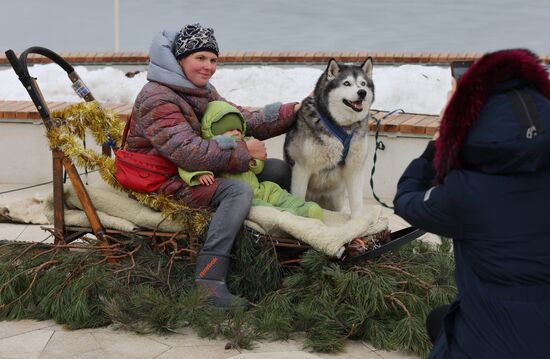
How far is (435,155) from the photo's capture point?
2096mm

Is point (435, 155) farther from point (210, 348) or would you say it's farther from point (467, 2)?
point (467, 2)

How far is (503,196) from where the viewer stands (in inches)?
76.2

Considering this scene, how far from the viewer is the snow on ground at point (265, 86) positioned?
7.27m

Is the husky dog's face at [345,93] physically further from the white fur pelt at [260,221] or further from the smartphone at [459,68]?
the smartphone at [459,68]

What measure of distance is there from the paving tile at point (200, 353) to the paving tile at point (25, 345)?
1.74 ft

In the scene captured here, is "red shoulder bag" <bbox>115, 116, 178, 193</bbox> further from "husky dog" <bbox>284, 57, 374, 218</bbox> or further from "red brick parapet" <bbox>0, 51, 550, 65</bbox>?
"red brick parapet" <bbox>0, 51, 550, 65</bbox>

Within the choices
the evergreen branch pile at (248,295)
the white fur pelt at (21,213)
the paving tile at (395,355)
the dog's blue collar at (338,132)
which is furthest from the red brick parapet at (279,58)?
the paving tile at (395,355)

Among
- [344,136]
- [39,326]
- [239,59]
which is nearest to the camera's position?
[39,326]

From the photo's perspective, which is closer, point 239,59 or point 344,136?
point 344,136

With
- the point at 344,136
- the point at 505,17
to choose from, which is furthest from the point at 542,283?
the point at 505,17

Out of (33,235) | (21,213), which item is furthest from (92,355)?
(21,213)

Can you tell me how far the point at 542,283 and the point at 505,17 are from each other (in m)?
14.3

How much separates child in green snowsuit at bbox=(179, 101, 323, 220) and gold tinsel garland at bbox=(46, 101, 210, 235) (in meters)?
0.16

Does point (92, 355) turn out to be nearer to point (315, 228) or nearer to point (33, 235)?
point (315, 228)
